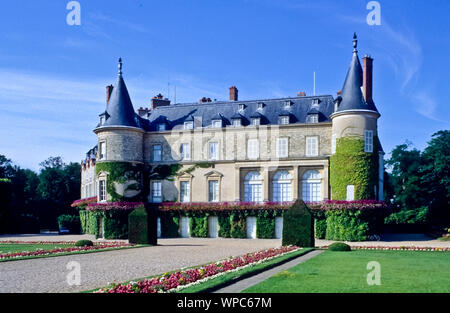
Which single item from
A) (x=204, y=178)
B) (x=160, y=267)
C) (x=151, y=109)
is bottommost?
(x=160, y=267)

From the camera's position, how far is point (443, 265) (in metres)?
18.8

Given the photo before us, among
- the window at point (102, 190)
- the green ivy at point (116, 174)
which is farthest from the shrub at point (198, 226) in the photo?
the window at point (102, 190)

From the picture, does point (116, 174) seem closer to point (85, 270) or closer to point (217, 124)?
point (217, 124)

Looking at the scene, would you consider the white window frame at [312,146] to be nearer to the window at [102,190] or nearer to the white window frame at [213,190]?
the white window frame at [213,190]

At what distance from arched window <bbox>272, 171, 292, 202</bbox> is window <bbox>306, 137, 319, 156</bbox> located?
98.7 inches

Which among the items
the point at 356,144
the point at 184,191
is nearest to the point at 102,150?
the point at 184,191

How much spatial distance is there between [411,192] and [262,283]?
40.2 metres

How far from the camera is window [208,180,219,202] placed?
44000 millimetres

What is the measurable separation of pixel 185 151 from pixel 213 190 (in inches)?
171

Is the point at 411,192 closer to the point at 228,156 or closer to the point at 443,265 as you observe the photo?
the point at 228,156

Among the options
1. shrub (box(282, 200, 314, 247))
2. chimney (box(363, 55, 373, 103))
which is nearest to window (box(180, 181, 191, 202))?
chimney (box(363, 55, 373, 103))

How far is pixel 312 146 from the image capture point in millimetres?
41500

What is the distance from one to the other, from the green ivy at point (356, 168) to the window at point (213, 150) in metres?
10.6
